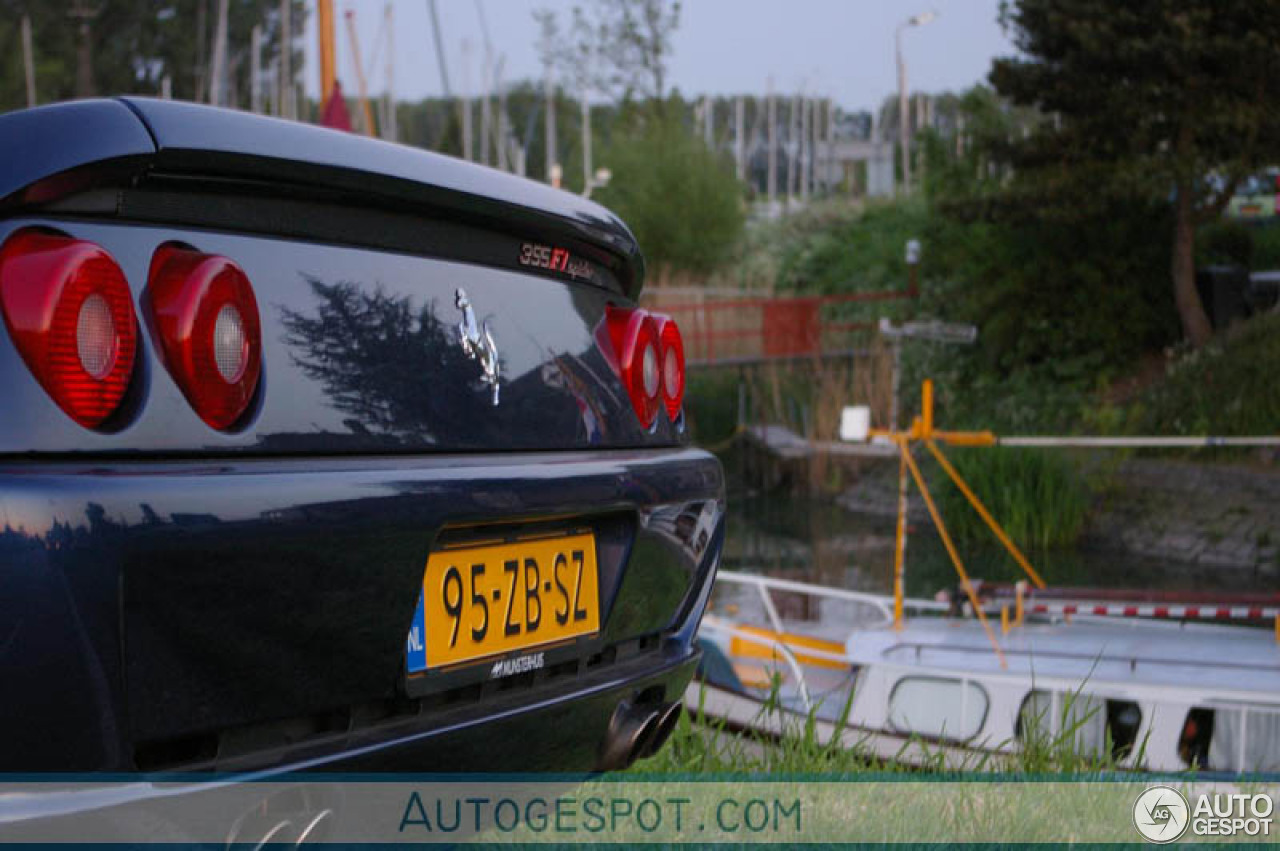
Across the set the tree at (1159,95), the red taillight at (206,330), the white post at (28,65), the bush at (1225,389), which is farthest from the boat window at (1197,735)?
the white post at (28,65)


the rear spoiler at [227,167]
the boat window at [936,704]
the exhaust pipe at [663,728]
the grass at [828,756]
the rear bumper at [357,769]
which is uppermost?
the rear spoiler at [227,167]

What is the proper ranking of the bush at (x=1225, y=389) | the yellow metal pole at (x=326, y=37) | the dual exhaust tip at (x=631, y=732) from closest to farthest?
the dual exhaust tip at (x=631, y=732) → the yellow metal pole at (x=326, y=37) → the bush at (x=1225, y=389)

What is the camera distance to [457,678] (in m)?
1.91

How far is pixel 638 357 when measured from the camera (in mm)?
2500

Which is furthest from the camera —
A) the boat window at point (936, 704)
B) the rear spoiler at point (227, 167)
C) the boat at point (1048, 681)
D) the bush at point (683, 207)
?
the bush at point (683, 207)

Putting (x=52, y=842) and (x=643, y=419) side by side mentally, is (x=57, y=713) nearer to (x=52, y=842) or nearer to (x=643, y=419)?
(x=52, y=842)

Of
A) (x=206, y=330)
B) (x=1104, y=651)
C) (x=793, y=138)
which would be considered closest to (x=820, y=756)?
(x=206, y=330)

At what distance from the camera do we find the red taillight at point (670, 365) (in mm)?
2615

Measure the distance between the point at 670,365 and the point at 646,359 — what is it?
13 cm

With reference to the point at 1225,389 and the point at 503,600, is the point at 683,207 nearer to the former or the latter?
the point at 1225,389

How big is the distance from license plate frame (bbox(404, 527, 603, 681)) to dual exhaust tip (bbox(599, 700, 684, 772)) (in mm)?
163

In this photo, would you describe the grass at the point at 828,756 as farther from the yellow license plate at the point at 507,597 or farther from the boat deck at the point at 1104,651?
the boat deck at the point at 1104,651

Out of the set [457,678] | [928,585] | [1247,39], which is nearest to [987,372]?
[1247,39]

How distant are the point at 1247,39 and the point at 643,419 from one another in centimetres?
2008
